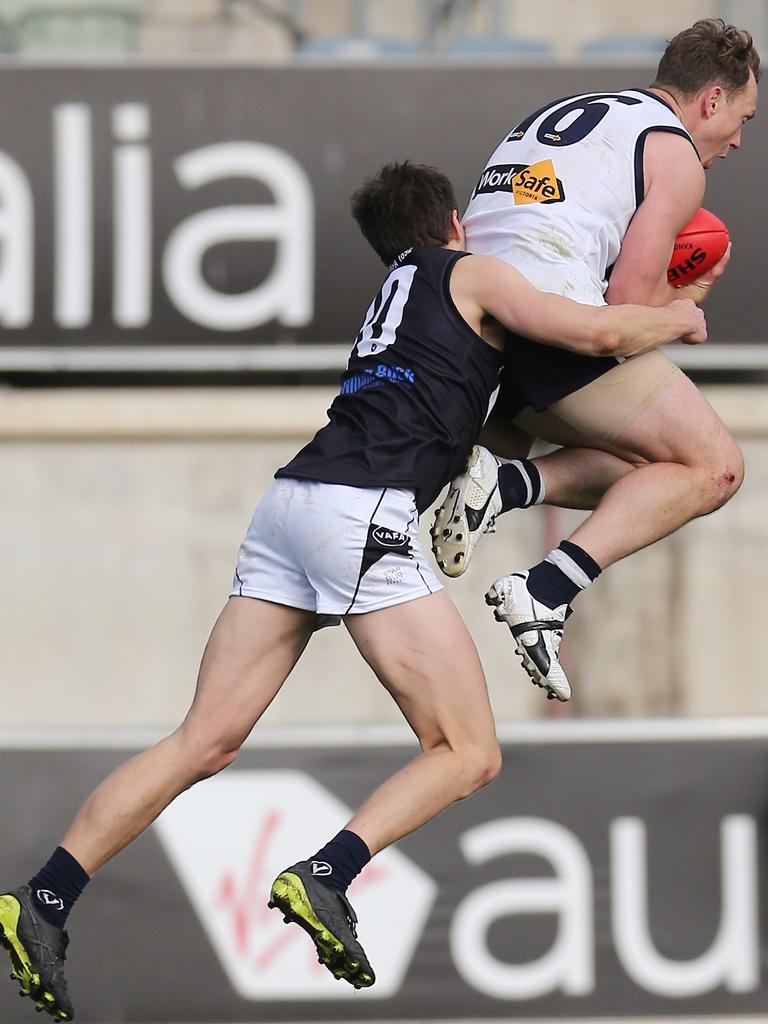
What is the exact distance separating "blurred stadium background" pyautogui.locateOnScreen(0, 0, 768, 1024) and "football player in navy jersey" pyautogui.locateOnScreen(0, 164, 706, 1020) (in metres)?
3.81

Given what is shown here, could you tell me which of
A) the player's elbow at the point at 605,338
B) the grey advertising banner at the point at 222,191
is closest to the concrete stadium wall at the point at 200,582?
the grey advertising banner at the point at 222,191

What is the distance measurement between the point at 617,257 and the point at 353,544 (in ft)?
3.44

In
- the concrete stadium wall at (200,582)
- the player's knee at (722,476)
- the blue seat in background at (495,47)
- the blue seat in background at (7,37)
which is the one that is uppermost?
the blue seat in background at (495,47)

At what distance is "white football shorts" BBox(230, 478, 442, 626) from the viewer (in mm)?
4645

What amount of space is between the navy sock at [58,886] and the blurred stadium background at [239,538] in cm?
374

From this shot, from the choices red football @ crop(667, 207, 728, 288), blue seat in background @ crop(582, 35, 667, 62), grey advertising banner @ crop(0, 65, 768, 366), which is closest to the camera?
red football @ crop(667, 207, 728, 288)

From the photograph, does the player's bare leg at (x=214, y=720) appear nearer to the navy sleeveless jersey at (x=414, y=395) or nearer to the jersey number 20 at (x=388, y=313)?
A: the navy sleeveless jersey at (x=414, y=395)

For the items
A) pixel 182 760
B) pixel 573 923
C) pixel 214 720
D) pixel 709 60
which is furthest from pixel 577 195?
pixel 573 923

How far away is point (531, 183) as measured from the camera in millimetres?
4828

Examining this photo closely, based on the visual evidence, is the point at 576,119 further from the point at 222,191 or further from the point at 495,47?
the point at 495,47

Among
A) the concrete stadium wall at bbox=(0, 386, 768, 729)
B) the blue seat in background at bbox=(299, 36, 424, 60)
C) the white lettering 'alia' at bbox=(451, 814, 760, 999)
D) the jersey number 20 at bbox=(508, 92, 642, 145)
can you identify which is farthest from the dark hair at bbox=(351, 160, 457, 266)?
the blue seat in background at bbox=(299, 36, 424, 60)

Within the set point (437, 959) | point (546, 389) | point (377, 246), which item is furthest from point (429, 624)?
point (437, 959)

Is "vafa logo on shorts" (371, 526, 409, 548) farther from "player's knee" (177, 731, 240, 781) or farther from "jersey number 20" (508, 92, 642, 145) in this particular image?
"jersey number 20" (508, 92, 642, 145)

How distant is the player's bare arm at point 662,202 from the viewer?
473 centimetres
